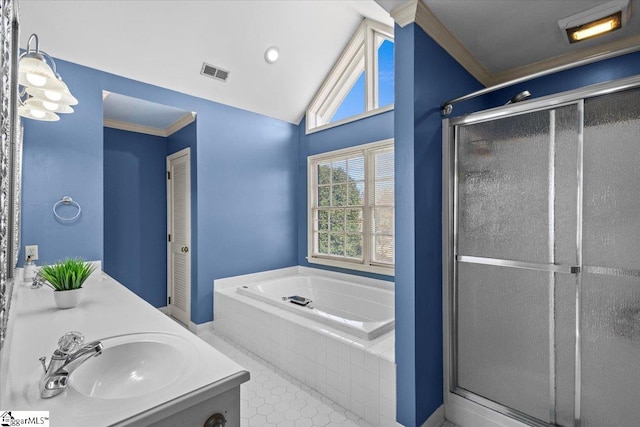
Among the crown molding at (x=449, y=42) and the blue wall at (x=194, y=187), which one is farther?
the blue wall at (x=194, y=187)

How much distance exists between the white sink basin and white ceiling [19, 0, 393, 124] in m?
2.50

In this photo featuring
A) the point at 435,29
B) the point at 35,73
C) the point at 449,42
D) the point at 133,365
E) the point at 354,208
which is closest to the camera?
the point at 133,365

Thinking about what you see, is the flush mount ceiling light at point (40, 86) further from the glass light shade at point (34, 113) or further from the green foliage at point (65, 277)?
the green foliage at point (65, 277)

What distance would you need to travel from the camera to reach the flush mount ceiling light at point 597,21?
167 centimetres

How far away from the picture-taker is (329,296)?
11.8 ft

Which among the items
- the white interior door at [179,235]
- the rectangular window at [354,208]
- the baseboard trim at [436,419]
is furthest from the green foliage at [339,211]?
the baseboard trim at [436,419]

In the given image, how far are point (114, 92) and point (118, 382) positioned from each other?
2.68 metres

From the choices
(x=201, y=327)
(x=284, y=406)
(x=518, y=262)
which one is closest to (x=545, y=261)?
(x=518, y=262)

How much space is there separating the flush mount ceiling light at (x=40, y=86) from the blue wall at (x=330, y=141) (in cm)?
254

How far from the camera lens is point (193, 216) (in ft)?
11.3

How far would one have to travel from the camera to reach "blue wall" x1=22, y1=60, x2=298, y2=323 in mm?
2438

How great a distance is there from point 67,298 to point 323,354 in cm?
153

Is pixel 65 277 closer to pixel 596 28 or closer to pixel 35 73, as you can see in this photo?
pixel 35 73

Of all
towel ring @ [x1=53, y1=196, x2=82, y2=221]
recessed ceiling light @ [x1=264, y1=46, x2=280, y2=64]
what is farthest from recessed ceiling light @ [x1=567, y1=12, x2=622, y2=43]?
towel ring @ [x1=53, y1=196, x2=82, y2=221]
